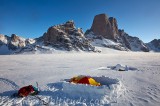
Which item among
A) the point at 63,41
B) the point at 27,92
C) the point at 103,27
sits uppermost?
the point at 103,27

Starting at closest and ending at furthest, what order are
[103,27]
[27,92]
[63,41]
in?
[27,92] < [63,41] < [103,27]

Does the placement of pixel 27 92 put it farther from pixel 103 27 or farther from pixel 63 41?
pixel 103 27

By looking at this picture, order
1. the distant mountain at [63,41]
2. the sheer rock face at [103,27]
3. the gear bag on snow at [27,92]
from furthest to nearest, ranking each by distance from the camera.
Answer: the sheer rock face at [103,27] → the distant mountain at [63,41] → the gear bag on snow at [27,92]

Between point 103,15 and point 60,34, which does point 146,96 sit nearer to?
point 60,34

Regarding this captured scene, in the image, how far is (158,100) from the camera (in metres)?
9.57

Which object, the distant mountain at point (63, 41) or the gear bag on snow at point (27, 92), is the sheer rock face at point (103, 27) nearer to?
the distant mountain at point (63, 41)

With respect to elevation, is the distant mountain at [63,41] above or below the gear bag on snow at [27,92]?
above

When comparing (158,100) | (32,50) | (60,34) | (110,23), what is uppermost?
(110,23)

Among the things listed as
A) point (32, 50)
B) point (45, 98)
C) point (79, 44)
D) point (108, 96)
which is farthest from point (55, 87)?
point (79, 44)

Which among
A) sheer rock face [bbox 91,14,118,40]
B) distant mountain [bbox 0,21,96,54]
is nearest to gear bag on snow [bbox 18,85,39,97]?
distant mountain [bbox 0,21,96,54]

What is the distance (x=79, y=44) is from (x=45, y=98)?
74003 mm

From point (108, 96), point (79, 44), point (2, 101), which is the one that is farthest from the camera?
point (79, 44)

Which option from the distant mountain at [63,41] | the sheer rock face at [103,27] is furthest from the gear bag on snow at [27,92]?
the sheer rock face at [103,27]

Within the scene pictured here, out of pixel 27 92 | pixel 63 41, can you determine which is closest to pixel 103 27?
pixel 63 41
